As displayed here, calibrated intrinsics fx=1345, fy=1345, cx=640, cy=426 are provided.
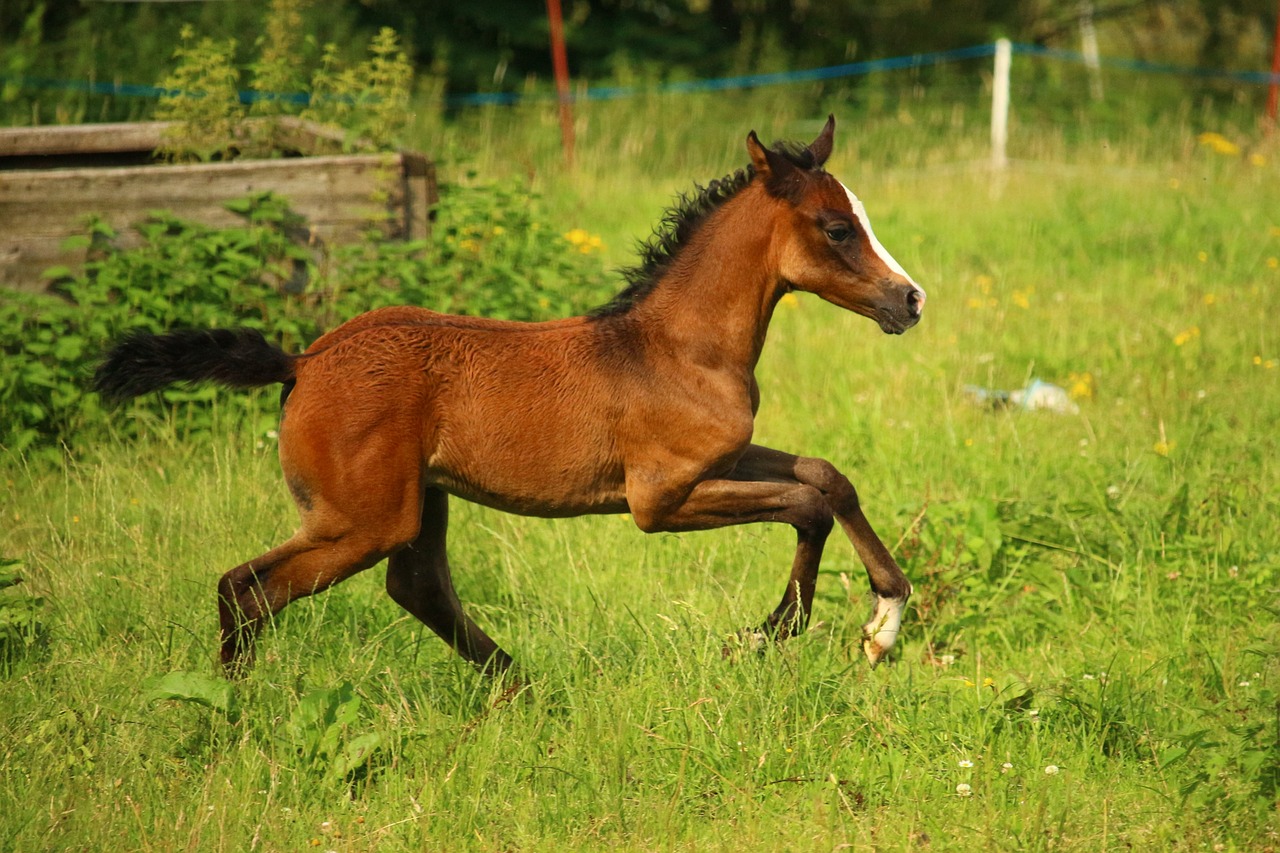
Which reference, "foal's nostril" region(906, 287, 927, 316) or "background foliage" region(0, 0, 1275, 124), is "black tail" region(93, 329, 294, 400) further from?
"background foliage" region(0, 0, 1275, 124)

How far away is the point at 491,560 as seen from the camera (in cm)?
600

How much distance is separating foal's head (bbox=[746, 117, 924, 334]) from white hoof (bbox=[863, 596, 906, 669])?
3.25 ft

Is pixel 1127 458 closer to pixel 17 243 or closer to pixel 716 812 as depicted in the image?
pixel 716 812

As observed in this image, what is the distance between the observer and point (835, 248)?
459 centimetres

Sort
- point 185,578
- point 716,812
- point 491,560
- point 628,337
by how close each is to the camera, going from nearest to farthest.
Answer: point 716,812 → point 628,337 → point 185,578 → point 491,560

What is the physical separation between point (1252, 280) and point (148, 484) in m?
7.67

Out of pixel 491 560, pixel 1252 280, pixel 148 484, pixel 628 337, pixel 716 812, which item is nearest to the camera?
pixel 716 812

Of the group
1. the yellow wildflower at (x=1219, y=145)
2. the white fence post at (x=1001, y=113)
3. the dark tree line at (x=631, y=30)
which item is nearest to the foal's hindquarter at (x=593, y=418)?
the white fence post at (x=1001, y=113)

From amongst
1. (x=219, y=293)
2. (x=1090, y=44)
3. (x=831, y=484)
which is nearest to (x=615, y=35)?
(x=1090, y=44)

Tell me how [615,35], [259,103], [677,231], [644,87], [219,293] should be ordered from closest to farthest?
[677,231] < [219,293] < [259,103] < [644,87] < [615,35]

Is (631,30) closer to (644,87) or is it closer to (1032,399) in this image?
(644,87)

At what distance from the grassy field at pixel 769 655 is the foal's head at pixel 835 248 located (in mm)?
1210

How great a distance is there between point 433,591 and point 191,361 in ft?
3.94

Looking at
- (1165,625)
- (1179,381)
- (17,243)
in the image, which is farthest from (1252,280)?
(17,243)
